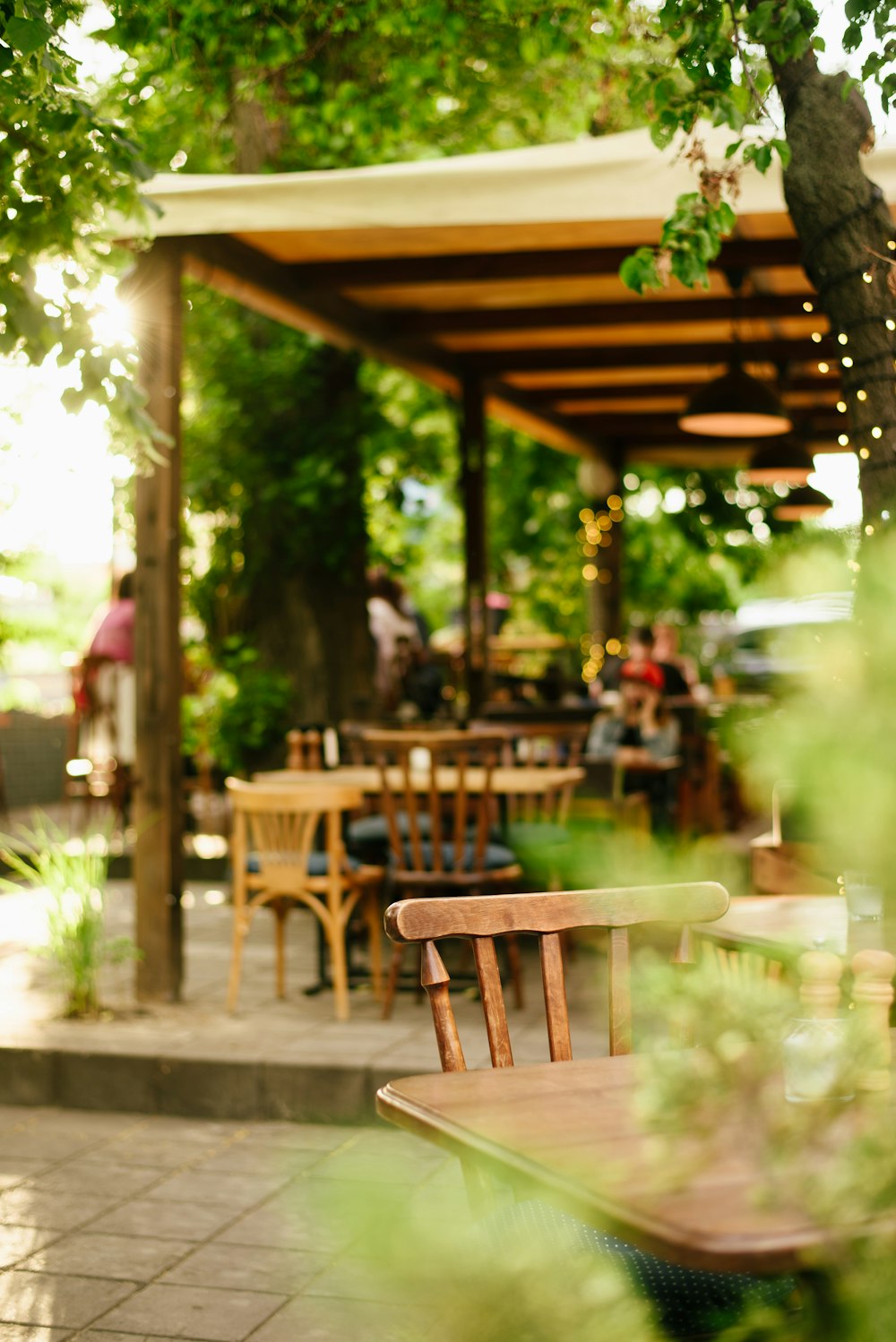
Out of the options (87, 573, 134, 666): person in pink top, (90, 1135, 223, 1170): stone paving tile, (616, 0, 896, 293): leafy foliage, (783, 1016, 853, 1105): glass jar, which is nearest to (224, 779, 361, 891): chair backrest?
(90, 1135, 223, 1170): stone paving tile

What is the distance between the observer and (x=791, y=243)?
6.05 m

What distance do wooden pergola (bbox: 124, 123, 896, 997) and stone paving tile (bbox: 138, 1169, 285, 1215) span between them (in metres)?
1.38

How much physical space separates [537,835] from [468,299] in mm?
2916

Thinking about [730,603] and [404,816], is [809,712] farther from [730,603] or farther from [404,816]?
[730,603]

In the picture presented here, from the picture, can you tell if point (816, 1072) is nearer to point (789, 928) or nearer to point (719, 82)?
point (789, 928)

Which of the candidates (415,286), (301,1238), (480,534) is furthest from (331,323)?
(301,1238)

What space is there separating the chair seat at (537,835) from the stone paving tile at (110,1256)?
8.59 ft

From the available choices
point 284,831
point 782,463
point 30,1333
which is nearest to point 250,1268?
point 30,1333

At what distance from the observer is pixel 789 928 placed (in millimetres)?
2795

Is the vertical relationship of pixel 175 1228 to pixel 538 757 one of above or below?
below

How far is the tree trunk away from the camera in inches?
104

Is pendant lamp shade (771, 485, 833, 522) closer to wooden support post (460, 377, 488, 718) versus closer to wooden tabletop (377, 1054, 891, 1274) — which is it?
wooden support post (460, 377, 488, 718)

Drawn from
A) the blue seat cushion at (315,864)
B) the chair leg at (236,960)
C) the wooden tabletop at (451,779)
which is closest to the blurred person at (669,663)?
the wooden tabletop at (451,779)

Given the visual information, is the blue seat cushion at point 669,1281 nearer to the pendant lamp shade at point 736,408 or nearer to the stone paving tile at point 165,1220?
the stone paving tile at point 165,1220
